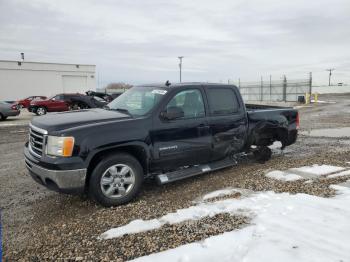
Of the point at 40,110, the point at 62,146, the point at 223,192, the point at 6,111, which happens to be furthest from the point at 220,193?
the point at 40,110

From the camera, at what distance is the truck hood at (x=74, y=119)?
14.3ft

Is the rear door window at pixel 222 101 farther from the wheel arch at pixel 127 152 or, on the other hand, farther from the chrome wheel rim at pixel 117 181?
the chrome wheel rim at pixel 117 181

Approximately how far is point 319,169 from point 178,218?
3.56 metres

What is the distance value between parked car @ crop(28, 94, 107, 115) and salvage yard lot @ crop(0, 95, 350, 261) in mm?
A: 18130

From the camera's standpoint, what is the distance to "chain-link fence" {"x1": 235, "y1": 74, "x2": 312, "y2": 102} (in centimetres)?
3551

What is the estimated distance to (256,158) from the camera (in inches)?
284

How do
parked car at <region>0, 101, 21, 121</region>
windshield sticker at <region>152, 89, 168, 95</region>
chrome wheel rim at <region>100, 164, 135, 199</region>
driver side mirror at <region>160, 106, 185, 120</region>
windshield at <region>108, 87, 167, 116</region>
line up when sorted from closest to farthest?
chrome wheel rim at <region>100, 164, 135, 199</region> → driver side mirror at <region>160, 106, 185, 120</region> → windshield at <region>108, 87, 167, 116</region> → windshield sticker at <region>152, 89, 168, 95</region> → parked car at <region>0, 101, 21, 121</region>

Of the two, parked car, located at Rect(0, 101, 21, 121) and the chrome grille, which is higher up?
the chrome grille

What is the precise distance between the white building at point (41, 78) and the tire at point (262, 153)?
4249cm

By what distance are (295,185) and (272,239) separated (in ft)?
6.78

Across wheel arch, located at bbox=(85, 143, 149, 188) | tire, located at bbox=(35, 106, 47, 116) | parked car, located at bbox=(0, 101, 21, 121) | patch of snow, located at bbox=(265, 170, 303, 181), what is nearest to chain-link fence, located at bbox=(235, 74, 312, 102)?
tire, located at bbox=(35, 106, 47, 116)

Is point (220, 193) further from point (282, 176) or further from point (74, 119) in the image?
point (74, 119)

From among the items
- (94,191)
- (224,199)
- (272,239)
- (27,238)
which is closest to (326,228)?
(272,239)

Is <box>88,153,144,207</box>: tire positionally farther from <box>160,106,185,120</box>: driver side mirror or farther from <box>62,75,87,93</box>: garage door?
<box>62,75,87,93</box>: garage door
